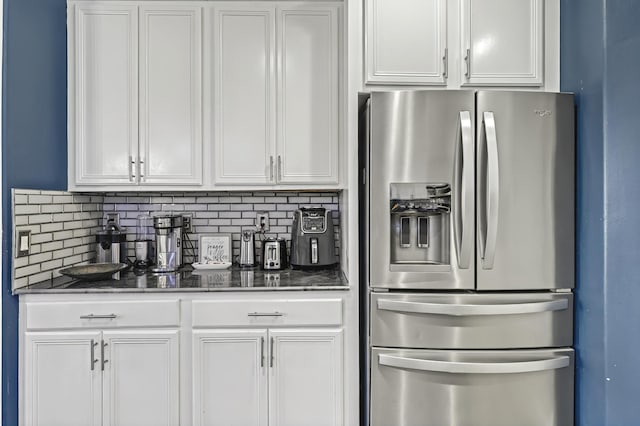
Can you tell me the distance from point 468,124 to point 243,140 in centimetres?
120

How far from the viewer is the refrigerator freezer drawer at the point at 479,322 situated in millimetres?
2055

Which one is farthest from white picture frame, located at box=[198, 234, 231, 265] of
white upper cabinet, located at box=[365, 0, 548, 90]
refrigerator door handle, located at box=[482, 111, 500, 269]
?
refrigerator door handle, located at box=[482, 111, 500, 269]

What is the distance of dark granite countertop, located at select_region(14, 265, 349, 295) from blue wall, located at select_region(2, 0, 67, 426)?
0.26 metres

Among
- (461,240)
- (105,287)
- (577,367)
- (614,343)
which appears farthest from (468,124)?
(105,287)

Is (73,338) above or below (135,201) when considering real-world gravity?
below

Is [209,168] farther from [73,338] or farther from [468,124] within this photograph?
[468,124]

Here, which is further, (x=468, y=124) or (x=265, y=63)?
(x=265, y=63)

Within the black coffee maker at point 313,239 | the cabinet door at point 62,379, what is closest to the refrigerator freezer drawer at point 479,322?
the black coffee maker at point 313,239

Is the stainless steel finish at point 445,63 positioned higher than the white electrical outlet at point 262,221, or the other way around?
the stainless steel finish at point 445,63

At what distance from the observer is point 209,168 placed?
2.58m

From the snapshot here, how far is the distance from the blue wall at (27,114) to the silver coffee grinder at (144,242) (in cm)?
53

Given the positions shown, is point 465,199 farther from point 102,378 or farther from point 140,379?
Answer: point 102,378

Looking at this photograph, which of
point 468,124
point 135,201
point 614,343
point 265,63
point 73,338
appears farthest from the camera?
point 135,201

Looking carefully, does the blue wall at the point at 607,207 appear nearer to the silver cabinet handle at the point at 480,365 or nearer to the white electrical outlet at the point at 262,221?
the silver cabinet handle at the point at 480,365
